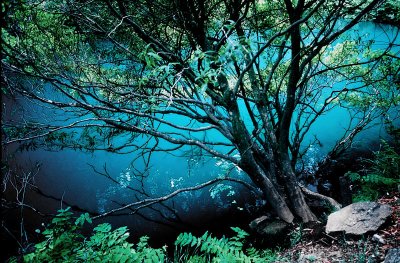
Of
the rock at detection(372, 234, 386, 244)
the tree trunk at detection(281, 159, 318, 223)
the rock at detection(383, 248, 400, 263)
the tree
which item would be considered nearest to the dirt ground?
the rock at detection(372, 234, 386, 244)

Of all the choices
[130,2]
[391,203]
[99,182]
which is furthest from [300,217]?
[99,182]

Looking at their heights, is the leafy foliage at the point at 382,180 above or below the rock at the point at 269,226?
above

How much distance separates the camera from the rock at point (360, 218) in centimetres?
374

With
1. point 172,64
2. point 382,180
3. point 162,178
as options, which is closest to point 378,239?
point 382,180

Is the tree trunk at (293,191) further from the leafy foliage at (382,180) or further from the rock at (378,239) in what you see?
the rock at (378,239)

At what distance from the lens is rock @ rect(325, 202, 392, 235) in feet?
12.3

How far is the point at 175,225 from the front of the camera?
900 cm

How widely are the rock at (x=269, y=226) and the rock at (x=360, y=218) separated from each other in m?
1.36

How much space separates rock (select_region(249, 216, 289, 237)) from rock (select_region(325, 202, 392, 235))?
1360mm

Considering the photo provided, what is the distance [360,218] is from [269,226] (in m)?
2.30

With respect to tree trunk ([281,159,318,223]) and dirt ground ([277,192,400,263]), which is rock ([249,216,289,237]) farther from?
dirt ground ([277,192,400,263])

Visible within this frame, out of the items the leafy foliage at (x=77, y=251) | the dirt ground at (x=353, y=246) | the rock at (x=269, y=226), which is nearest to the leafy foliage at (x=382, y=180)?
the dirt ground at (x=353, y=246)

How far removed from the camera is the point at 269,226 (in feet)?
19.4

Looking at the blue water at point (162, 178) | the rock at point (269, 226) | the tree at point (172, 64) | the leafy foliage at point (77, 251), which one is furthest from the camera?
the blue water at point (162, 178)
